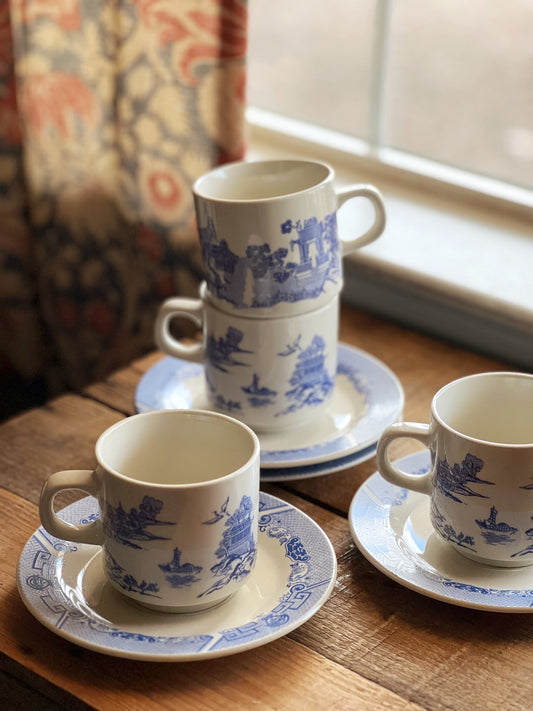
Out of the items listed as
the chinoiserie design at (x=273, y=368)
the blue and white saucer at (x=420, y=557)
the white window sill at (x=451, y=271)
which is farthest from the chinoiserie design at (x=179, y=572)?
the white window sill at (x=451, y=271)

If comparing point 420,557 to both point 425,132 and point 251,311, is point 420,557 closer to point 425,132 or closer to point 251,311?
point 251,311

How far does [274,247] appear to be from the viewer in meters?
0.76

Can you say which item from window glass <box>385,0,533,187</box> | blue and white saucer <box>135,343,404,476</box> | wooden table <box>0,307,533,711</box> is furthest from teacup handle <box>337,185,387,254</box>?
window glass <box>385,0,533,187</box>

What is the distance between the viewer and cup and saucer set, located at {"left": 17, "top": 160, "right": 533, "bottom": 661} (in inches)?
23.5

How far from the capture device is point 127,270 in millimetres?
1334

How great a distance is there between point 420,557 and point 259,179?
0.36m

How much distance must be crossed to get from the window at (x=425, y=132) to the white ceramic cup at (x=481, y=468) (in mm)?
284

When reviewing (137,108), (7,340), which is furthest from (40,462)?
(7,340)

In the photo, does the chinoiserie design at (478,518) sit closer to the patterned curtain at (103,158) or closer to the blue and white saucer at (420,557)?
the blue and white saucer at (420,557)

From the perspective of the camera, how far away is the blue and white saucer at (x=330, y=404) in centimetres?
81

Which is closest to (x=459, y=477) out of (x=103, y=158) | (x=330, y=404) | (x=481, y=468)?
(x=481, y=468)

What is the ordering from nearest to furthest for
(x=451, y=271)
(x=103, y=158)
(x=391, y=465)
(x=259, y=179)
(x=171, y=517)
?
(x=171, y=517) → (x=391, y=465) → (x=259, y=179) → (x=451, y=271) → (x=103, y=158)

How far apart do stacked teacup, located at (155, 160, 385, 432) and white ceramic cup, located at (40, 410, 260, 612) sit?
0.48 ft

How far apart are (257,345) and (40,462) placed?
0.71ft
